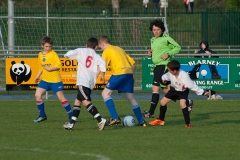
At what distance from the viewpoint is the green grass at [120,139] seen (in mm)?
10047

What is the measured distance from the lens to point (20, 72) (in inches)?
801

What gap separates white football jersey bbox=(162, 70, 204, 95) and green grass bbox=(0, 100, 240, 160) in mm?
707

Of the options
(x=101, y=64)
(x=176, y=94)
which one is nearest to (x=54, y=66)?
(x=101, y=64)

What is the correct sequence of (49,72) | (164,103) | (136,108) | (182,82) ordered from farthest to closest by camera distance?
(49,72), (164,103), (136,108), (182,82)

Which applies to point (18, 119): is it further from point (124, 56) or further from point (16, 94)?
point (16, 94)

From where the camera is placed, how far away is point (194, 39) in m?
36.4

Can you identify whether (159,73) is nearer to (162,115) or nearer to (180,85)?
(162,115)

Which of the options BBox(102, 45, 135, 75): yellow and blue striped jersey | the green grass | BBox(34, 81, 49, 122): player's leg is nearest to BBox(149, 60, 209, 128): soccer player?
the green grass

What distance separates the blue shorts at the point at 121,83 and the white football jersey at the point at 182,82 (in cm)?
63

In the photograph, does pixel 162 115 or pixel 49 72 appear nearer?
pixel 162 115

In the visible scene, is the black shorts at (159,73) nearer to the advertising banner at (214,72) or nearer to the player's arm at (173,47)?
the player's arm at (173,47)

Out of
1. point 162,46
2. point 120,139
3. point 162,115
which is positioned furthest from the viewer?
point 162,46

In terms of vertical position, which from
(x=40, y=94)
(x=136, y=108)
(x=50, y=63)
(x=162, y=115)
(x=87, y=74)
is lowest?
(x=162, y=115)

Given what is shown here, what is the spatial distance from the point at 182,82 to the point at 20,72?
821 centimetres
